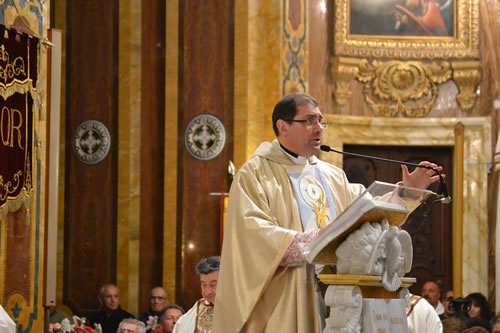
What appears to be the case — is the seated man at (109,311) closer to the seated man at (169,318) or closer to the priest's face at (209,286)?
the seated man at (169,318)

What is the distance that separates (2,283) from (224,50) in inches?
179

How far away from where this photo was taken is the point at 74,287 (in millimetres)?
10953

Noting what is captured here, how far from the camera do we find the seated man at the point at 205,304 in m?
5.76

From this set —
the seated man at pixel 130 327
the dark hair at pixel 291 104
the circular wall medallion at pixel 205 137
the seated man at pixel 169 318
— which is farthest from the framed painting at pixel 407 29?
the dark hair at pixel 291 104

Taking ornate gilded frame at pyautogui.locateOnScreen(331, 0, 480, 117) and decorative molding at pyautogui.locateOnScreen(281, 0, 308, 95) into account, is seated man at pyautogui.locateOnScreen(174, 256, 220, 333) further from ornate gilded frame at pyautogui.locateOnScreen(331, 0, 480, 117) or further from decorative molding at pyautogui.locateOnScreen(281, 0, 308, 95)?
ornate gilded frame at pyautogui.locateOnScreen(331, 0, 480, 117)

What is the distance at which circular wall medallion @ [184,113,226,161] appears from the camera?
10.6 meters

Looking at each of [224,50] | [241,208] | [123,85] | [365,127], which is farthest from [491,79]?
[241,208]

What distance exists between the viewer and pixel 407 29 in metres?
11.9

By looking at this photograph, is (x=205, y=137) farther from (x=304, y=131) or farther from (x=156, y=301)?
(x=304, y=131)

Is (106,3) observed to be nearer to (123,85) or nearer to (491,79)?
(123,85)

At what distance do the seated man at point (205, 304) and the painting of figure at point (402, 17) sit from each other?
260 inches

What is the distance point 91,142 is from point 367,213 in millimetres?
7842

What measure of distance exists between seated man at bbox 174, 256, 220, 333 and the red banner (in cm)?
175

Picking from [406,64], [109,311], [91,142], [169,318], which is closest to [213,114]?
[91,142]
